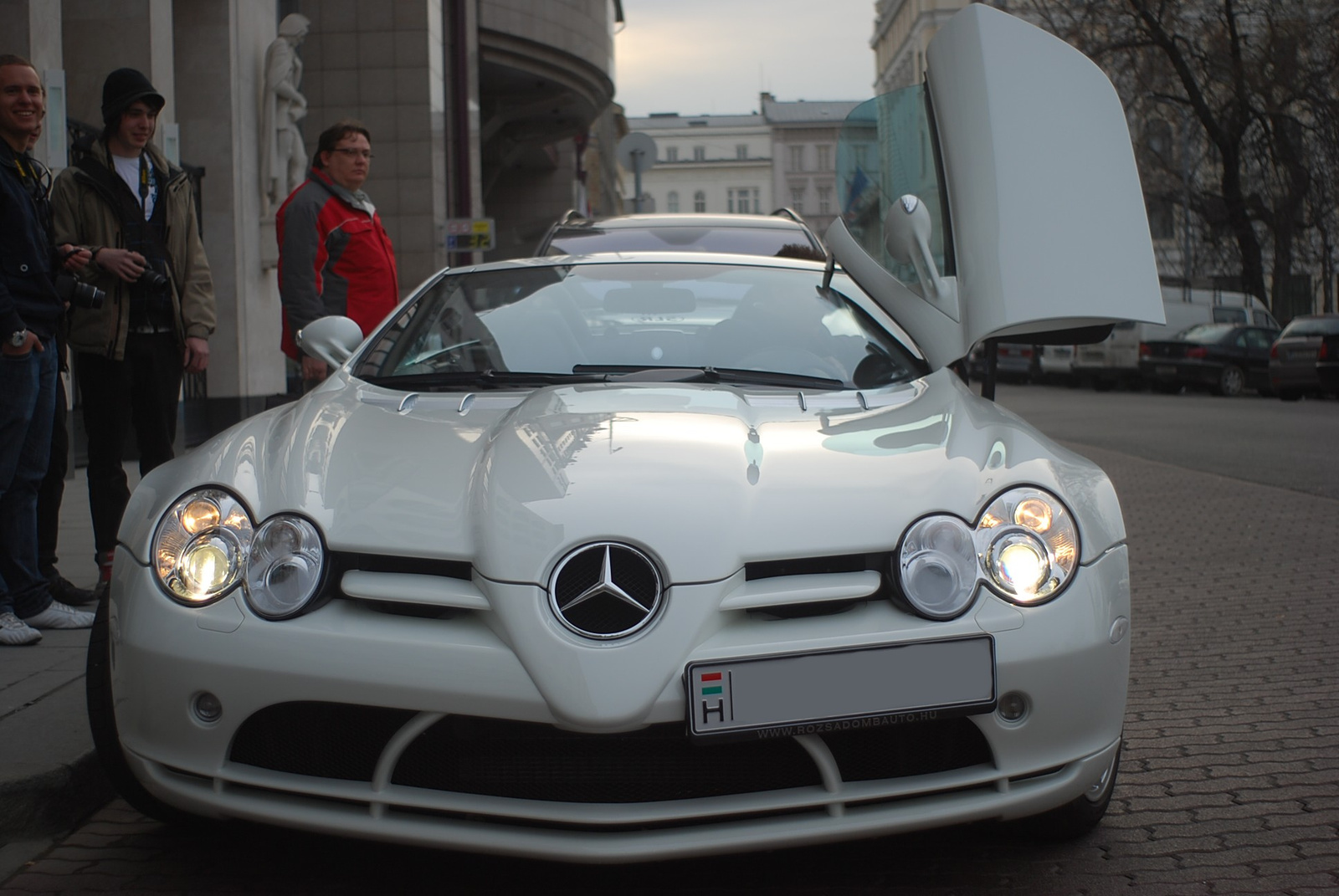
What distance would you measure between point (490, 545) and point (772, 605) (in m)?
0.52

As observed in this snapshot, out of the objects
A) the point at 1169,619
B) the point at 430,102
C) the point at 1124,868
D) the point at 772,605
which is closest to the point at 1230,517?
the point at 1169,619

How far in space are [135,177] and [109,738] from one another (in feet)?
9.86

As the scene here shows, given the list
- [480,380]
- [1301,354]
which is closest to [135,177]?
[480,380]

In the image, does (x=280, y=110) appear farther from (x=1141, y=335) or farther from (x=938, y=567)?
(x=1141, y=335)

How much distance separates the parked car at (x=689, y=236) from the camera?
624 centimetres

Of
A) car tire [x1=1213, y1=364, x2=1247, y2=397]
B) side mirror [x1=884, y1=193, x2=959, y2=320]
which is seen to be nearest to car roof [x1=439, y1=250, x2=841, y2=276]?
side mirror [x1=884, y1=193, x2=959, y2=320]

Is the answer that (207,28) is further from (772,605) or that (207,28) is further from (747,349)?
(772,605)

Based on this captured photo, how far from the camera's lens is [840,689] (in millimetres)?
2381

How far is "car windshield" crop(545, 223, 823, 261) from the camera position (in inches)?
245

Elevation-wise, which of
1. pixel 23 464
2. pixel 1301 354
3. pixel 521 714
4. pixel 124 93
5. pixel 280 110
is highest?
pixel 280 110

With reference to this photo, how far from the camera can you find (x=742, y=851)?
236cm

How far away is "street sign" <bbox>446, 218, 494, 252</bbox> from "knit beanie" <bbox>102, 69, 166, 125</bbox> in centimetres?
1216

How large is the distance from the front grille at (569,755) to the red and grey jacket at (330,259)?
3261mm

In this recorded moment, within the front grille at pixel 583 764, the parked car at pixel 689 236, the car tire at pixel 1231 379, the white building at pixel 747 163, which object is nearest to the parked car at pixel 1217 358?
the car tire at pixel 1231 379
